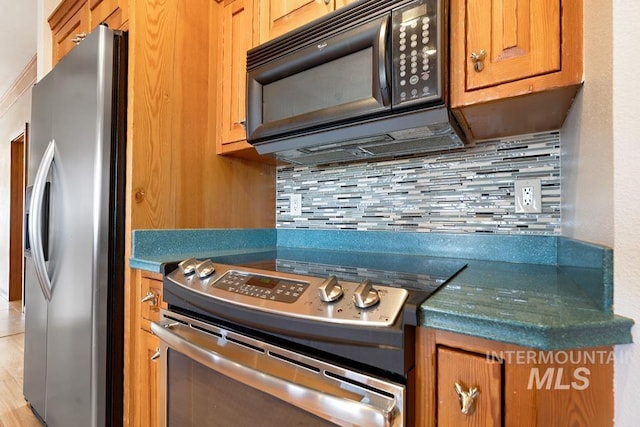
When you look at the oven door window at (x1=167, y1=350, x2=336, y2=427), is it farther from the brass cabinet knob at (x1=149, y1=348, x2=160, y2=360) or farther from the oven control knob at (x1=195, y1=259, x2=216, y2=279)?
the oven control knob at (x1=195, y1=259, x2=216, y2=279)

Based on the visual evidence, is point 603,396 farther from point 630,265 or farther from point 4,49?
point 4,49

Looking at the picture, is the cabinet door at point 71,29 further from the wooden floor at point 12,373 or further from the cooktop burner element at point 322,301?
the wooden floor at point 12,373

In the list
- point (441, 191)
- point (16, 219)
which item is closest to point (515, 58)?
point (441, 191)

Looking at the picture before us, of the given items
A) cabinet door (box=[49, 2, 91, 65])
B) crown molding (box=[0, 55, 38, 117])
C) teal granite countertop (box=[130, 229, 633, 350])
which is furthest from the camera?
crown molding (box=[0, 55, 38, 117])

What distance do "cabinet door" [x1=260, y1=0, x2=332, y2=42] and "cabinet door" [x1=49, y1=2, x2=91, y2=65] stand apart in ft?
3.12

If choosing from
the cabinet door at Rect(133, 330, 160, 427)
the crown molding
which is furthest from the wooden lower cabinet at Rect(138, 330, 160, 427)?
the crown molding

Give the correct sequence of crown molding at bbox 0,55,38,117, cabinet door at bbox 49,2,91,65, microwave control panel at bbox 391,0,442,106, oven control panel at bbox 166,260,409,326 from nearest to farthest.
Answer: oven control panel at bbox 166,260,409,326 < microwave control panel at bbox 391,0,442,106 < cabinet door at bbox 49,2,91,65 < crown molding at bbox 0,55,38,117

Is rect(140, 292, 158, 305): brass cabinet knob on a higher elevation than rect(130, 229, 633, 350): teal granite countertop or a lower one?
lower

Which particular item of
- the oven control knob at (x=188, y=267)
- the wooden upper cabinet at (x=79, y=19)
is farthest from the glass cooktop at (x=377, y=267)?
the wooden upper cabinet at (x=79, y=19)

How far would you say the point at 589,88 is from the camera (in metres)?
0.69

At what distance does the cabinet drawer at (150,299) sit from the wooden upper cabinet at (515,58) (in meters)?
1.13

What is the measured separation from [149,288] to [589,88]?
4.62 ft

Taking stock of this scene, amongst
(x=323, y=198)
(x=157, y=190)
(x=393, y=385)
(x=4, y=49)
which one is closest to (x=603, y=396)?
(x=393, y=385)

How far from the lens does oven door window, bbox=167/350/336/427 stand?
27.8 inches
